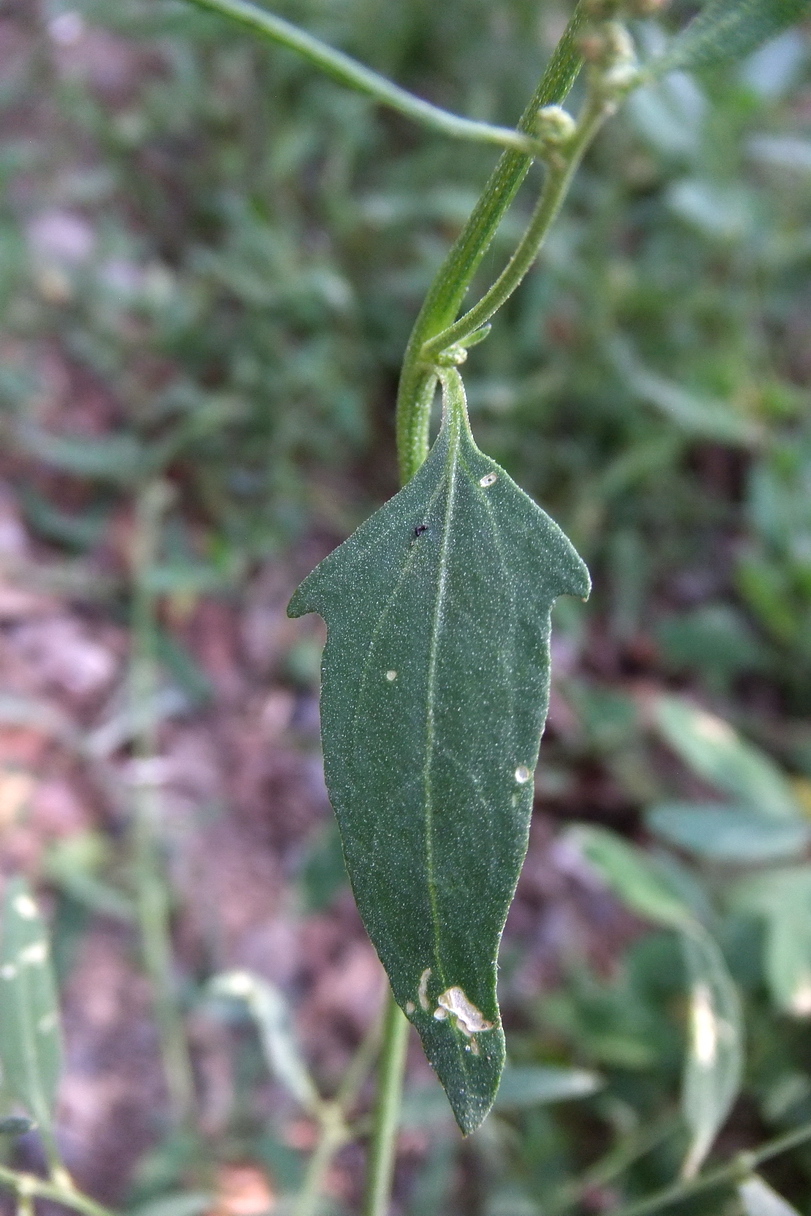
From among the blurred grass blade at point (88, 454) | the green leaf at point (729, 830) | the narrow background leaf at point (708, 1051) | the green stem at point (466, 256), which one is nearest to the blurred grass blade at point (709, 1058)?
the narrow background leaf at point (708, 1051)

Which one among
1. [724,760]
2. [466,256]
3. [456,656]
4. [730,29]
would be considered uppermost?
[730,29]

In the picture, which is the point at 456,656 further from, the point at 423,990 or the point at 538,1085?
the point at 538,1085

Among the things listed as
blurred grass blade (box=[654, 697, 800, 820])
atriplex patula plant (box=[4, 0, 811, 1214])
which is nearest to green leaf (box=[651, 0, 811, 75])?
atriplex patula plant (box=[4, 0, 811, 1214])

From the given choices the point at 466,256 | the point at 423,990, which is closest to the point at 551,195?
the point at 466,256

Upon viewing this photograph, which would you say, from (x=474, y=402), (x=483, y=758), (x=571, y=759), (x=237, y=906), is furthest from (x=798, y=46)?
(x=483, y=758)

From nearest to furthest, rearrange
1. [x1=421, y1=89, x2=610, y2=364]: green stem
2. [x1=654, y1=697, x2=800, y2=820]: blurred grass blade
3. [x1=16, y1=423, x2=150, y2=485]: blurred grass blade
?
[x1=421, y1=89, x2=610, y2=364]: green stem
[x1=654, y1=697, x2=800, y2=820]: blurred grass blade
[x1=16, y1=423, x2=150, y2=485]: blurred grass blade

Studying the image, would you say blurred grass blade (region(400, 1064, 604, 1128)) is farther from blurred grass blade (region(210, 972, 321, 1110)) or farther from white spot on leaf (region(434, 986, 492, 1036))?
white spot on leaf (region(434, 986, 492, 1036))

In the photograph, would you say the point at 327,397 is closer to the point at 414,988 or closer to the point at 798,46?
the point at 798,46
